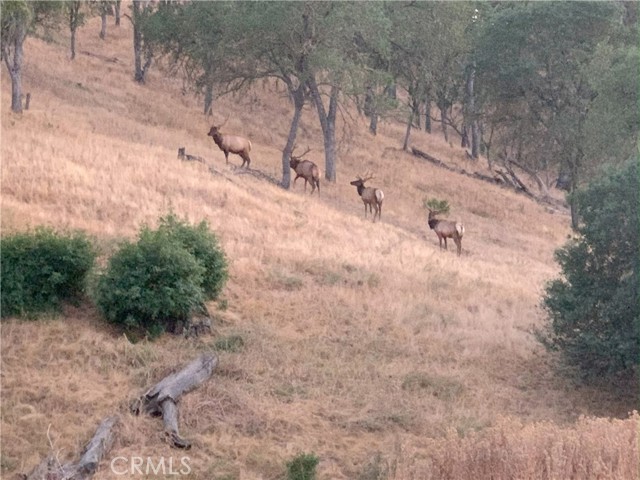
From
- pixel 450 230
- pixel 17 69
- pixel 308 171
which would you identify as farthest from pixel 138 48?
pixel 450 230

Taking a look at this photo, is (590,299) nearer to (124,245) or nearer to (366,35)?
(124,245)

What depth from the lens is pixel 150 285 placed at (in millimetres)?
12438

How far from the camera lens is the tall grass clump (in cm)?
1232

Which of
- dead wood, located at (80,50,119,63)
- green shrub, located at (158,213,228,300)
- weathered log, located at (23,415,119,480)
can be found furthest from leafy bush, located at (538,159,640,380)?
dead wood, located at (80,50,119,63)

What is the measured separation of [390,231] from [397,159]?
16.7 metres

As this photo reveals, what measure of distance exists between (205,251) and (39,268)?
2.69 m

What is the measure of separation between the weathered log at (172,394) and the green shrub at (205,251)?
2.58m

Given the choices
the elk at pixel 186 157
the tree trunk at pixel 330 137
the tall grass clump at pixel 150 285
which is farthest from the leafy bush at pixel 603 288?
the tree trunk at pixel 330 137

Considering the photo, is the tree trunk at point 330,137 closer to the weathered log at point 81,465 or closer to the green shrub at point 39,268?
the green shrub at point 39,268

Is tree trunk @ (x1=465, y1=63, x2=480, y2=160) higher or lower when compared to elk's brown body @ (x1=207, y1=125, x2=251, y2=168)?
higher

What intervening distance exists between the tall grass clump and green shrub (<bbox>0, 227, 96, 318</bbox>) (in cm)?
49

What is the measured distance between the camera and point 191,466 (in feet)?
29.6

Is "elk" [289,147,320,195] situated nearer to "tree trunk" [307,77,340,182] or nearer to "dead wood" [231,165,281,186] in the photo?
"dead wood" [231,165,281,186]

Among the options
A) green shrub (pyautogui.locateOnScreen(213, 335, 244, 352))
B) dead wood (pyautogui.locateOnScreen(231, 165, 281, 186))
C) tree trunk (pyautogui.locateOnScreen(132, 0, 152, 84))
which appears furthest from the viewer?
tree trunk (pyautogui.locateOnScreen(132, 0, 152, 84))
